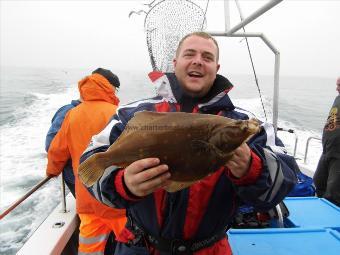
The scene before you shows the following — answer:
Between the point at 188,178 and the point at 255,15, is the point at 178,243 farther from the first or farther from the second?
the point at 255,15

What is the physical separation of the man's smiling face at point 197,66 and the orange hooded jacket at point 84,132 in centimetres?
157

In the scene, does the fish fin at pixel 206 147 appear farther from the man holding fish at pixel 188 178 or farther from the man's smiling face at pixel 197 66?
the man's smiling face at pixel 197 66

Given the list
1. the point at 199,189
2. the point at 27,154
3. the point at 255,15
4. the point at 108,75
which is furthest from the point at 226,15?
the point at 27,154

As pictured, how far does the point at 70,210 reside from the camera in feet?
13.2

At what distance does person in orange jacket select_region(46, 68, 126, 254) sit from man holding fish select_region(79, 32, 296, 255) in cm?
139

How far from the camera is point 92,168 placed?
5.32 ft

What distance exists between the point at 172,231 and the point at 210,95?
890mm

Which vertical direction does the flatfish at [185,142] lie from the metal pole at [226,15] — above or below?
below

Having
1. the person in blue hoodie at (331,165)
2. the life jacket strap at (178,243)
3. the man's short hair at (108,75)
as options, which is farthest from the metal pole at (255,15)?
the person in blue hoodie at (331,165)

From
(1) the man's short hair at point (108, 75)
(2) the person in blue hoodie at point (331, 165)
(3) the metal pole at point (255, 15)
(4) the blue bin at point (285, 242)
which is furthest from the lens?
(2) the person in blue hoodie at point (331, 165)

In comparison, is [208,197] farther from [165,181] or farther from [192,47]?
[192,47]

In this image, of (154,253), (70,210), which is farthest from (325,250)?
(70,210)

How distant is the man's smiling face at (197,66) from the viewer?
2.09m

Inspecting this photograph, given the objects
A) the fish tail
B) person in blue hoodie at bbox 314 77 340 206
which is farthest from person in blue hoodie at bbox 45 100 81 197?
person in blue hoodie at bbox 314 77 340 206
